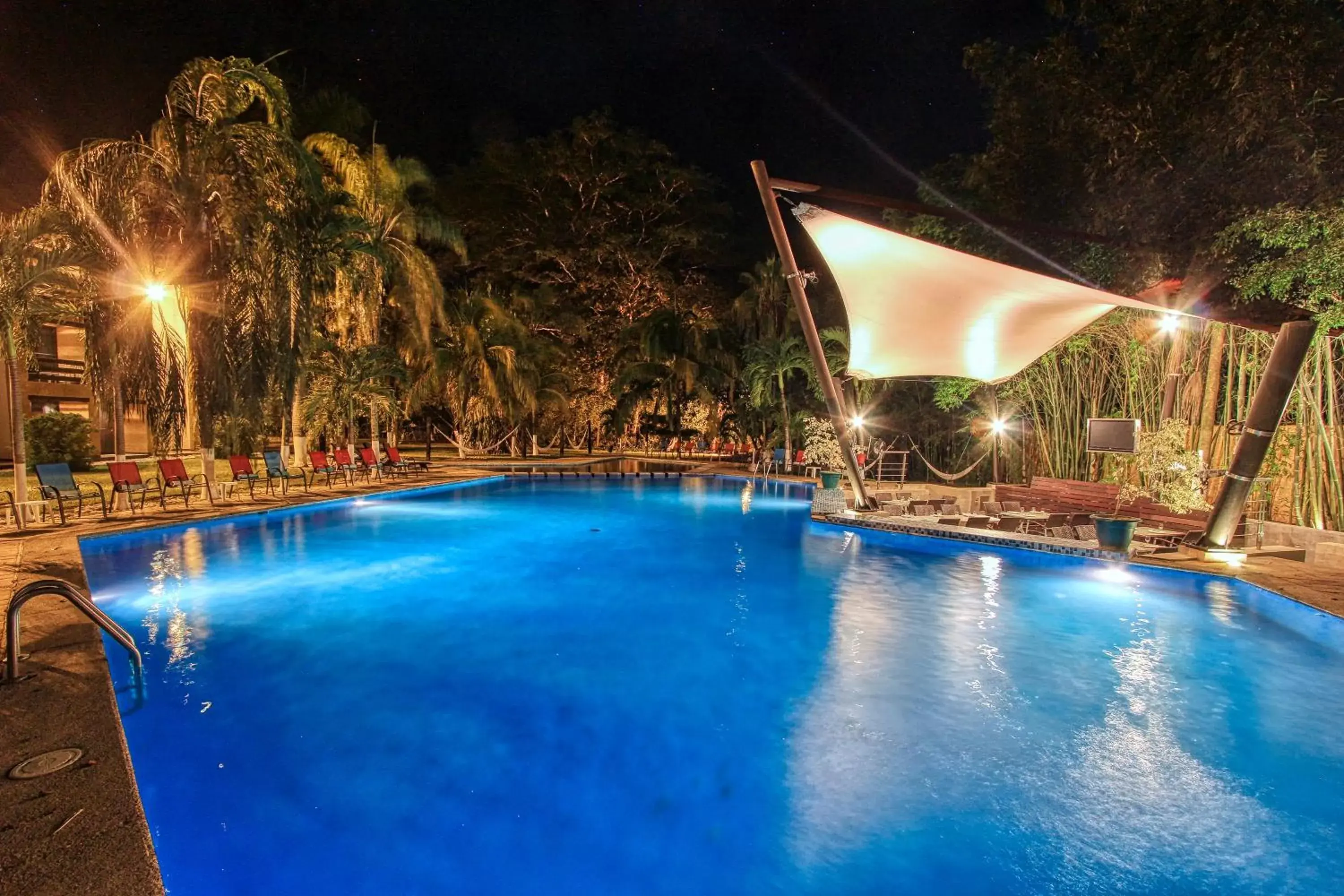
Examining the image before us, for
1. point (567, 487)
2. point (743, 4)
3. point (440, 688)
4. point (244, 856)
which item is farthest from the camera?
point (743, 4)

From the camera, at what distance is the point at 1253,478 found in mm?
7891

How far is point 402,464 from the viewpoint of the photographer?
18844 millimetres

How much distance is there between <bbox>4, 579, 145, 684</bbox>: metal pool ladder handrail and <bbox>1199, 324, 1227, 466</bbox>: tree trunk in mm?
11903

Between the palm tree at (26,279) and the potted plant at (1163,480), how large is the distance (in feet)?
49.3

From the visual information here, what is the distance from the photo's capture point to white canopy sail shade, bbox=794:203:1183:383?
7.82m

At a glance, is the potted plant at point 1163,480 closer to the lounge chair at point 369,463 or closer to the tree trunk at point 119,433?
the lounge chair at point 369,463

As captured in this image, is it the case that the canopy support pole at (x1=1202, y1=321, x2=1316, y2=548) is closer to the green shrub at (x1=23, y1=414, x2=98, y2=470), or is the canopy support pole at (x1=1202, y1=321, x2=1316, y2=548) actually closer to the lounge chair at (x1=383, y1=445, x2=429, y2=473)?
the lounge chair at (x1=383, y1=445, x2=429, y2=473)

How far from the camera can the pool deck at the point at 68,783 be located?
97.9 inches

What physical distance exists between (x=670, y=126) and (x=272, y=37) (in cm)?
1801

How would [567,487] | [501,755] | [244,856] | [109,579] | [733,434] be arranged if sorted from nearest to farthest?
[244,856] < [501,755] < [109,579] < [567,487] < [733,434]

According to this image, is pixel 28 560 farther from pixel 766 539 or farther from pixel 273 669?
pixel 766 539

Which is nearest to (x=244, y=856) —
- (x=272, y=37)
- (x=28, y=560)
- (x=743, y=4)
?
(x=28, y=560)

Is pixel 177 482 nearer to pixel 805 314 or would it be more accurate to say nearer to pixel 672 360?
pixel 805 314

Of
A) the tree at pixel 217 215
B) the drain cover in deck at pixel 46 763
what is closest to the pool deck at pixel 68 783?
the drain cover in deck at pixel 46 763
